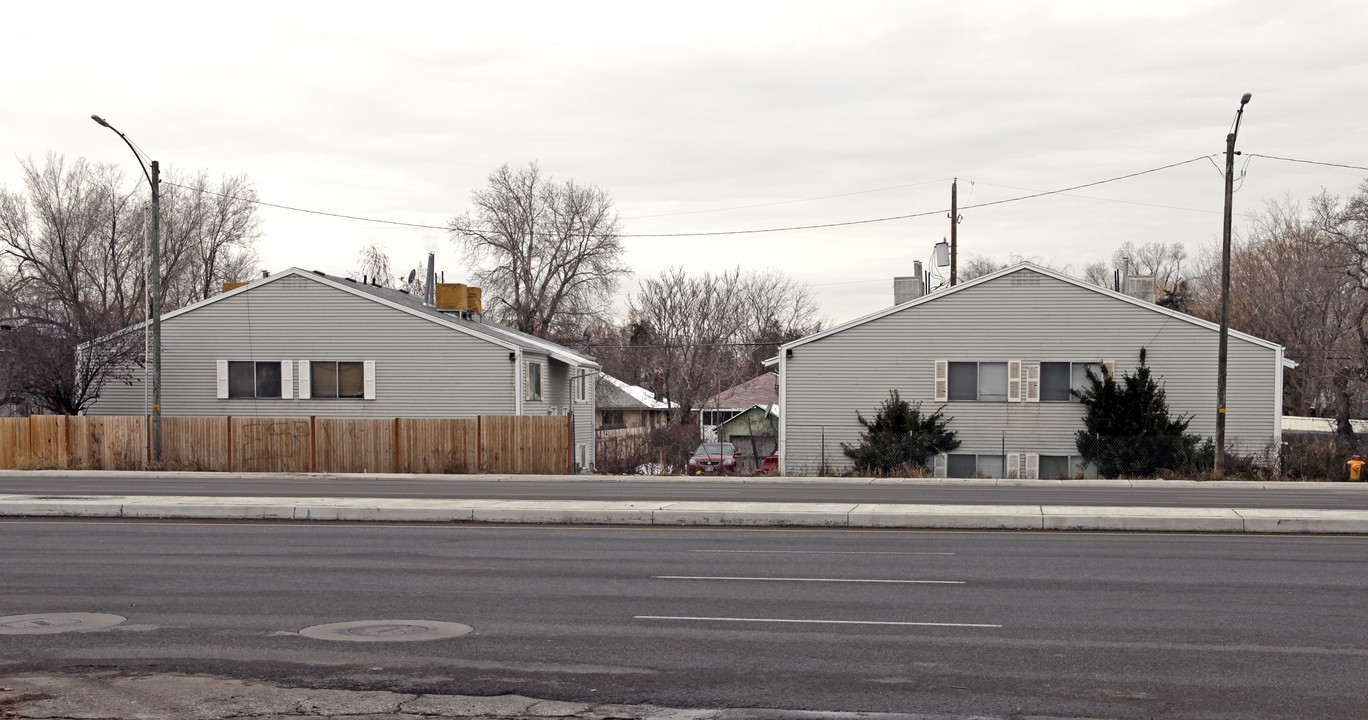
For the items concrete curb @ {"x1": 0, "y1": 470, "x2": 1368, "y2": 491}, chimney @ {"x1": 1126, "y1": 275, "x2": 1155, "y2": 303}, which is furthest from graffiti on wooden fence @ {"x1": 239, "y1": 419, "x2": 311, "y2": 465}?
chimney @ {"x1": 1126, "y1": 275, "x2": 1155, "y2": 303}

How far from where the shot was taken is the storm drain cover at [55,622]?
9.65 m

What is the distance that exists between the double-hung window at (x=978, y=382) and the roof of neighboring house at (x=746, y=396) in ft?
93.3

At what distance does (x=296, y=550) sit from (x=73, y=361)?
87.0ft

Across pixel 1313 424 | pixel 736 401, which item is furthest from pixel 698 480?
pixel 736 401

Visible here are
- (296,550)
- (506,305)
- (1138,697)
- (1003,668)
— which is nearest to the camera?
(1138,697)

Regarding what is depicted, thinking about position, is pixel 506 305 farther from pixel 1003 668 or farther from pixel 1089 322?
pixel 1003 668

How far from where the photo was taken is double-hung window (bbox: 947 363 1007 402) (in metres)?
35.9

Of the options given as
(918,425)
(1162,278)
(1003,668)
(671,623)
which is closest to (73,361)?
(918,425)

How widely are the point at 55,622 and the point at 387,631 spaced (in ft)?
9.59

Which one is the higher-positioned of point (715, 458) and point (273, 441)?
point (273, 441)

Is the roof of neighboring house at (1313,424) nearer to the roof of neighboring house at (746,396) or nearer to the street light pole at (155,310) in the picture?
the roof of neighboring house at (746,396)

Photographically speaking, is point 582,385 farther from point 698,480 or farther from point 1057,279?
point 1057,279

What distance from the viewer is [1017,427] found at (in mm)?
35531

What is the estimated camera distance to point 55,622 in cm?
1000
